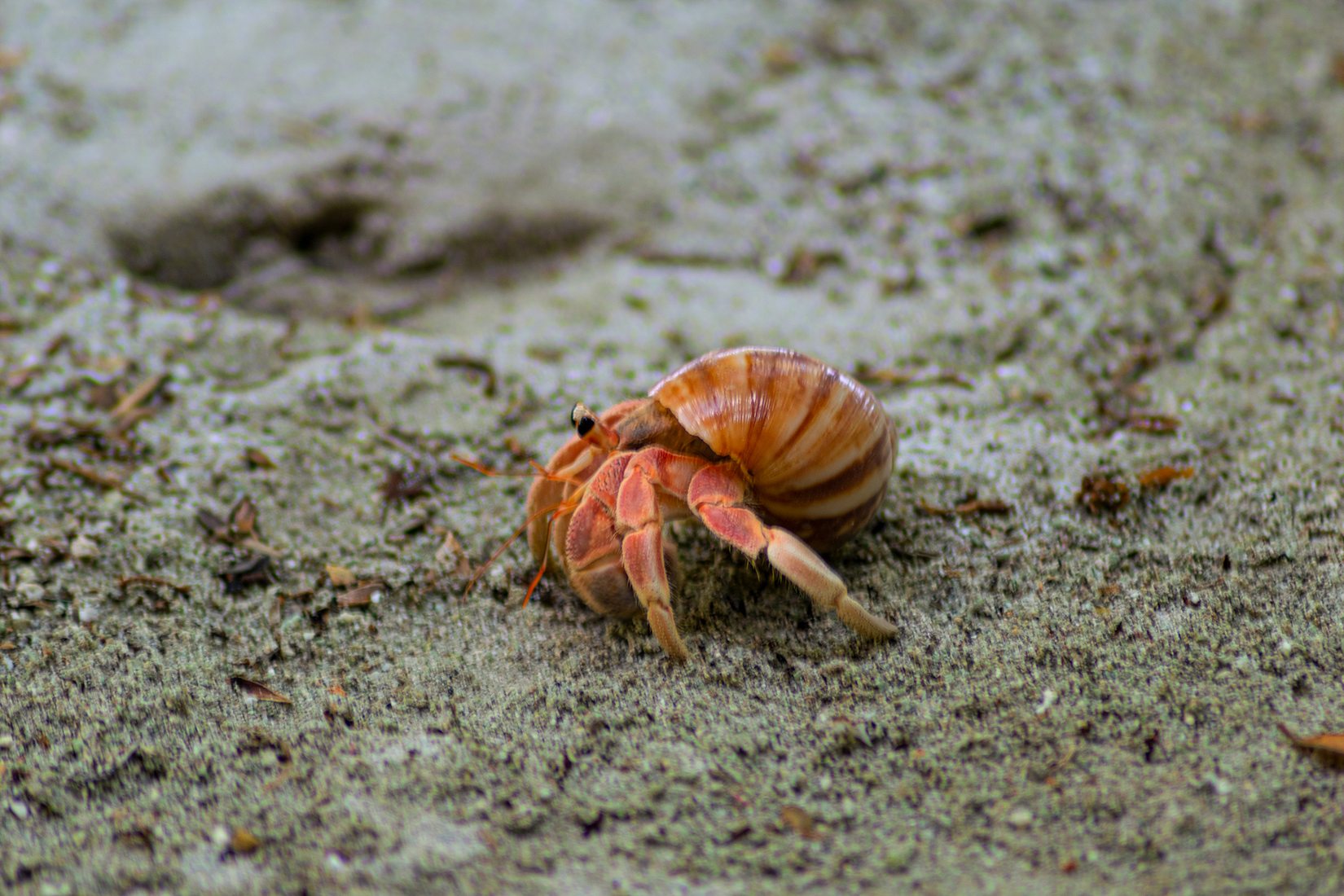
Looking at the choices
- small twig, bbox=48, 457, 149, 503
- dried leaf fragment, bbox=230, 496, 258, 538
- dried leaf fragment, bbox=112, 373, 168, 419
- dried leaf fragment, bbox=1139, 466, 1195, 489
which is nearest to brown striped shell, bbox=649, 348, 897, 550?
dried leaf fragment, bbox=1139, 466, 1195, 489

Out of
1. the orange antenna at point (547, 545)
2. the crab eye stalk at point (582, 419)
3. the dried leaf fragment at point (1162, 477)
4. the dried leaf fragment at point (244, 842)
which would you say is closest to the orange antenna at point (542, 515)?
the orange antenna at point (547, 545)

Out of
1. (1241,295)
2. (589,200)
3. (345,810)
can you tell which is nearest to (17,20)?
(589,200)

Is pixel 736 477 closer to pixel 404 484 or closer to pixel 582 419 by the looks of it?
pixel 582 419

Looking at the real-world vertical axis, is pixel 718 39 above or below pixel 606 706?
above

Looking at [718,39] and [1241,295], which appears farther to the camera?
[718,39]

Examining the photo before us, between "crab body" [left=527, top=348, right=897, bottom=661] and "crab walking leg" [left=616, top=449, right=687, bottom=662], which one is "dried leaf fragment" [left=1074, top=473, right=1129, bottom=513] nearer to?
"crab body" [left=527, top=348, right=897, bottom=661]

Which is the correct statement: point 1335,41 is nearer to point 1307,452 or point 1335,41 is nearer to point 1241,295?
point 1241,295

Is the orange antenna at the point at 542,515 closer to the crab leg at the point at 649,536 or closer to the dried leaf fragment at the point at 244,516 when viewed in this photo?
the crab leg at the point at 649,536
